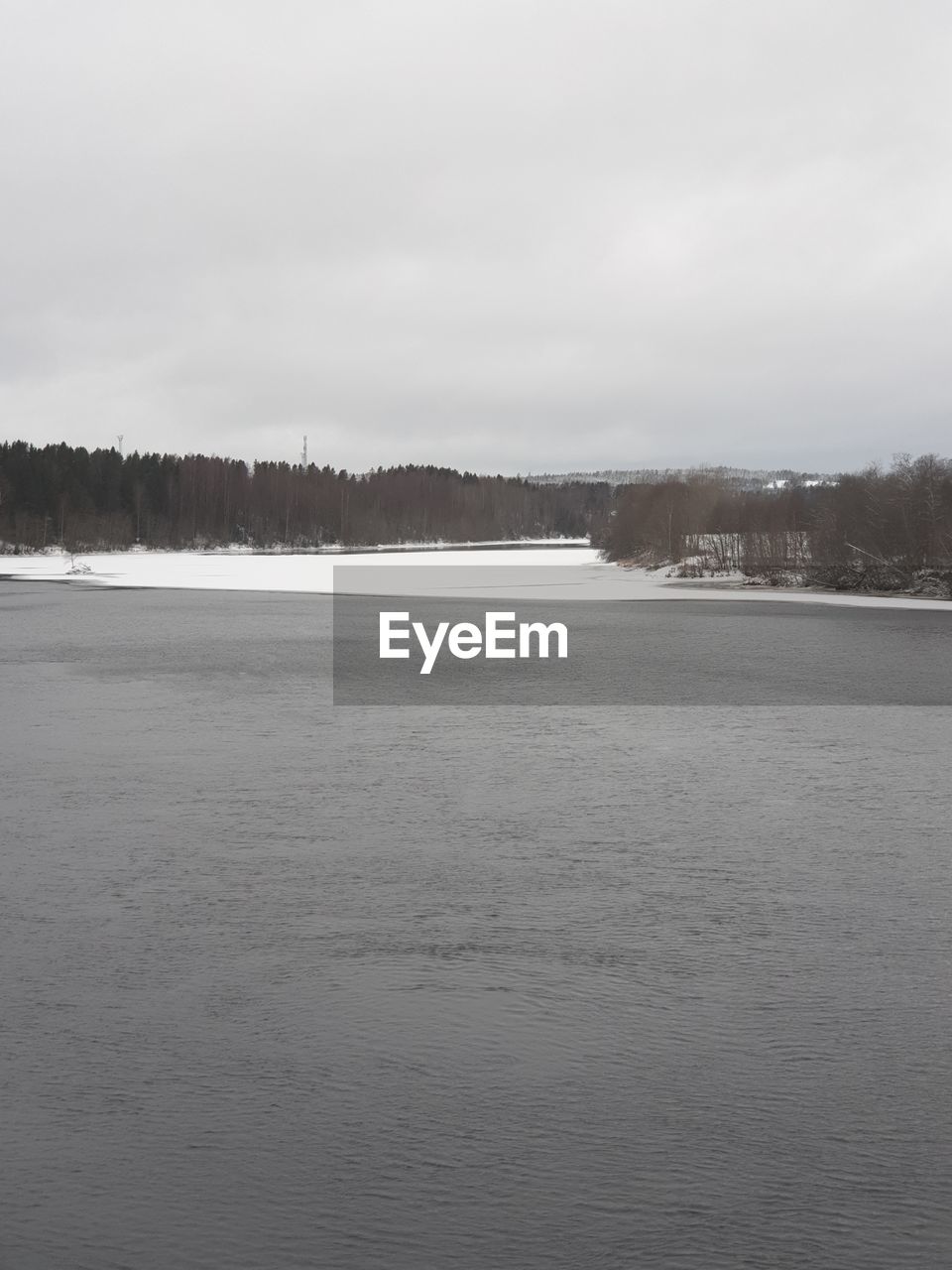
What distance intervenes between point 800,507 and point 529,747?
52.0 meters

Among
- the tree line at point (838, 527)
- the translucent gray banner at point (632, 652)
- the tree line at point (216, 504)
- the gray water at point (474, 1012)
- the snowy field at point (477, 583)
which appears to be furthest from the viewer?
the tree line at point (216, 504)

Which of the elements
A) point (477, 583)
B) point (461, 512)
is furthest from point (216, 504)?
point (477, 583)

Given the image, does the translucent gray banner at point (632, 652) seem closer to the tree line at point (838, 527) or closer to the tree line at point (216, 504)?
the tree line at point (838, 527)

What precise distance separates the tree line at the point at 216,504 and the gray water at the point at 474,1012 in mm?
89589

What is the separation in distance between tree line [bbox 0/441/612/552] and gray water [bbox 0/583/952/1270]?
8959cm

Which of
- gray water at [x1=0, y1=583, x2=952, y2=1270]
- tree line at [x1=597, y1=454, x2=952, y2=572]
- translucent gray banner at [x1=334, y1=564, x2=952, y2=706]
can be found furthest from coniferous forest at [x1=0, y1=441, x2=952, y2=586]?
gray water at [x1=0, y1=583, x2=952, y2=1270]

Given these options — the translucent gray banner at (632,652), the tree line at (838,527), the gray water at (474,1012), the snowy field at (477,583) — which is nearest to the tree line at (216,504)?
the snowy field at (477,583)

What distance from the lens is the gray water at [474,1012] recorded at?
10.9 ft

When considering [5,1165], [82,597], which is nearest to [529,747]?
[5,1165]

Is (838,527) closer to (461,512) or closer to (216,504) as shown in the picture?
(216,504)

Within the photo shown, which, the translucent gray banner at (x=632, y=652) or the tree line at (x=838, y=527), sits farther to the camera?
the tree line at (x=838, y=527)

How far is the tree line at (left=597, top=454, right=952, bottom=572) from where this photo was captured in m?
45.2

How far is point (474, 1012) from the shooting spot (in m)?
4.79

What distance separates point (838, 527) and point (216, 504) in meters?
83.0
